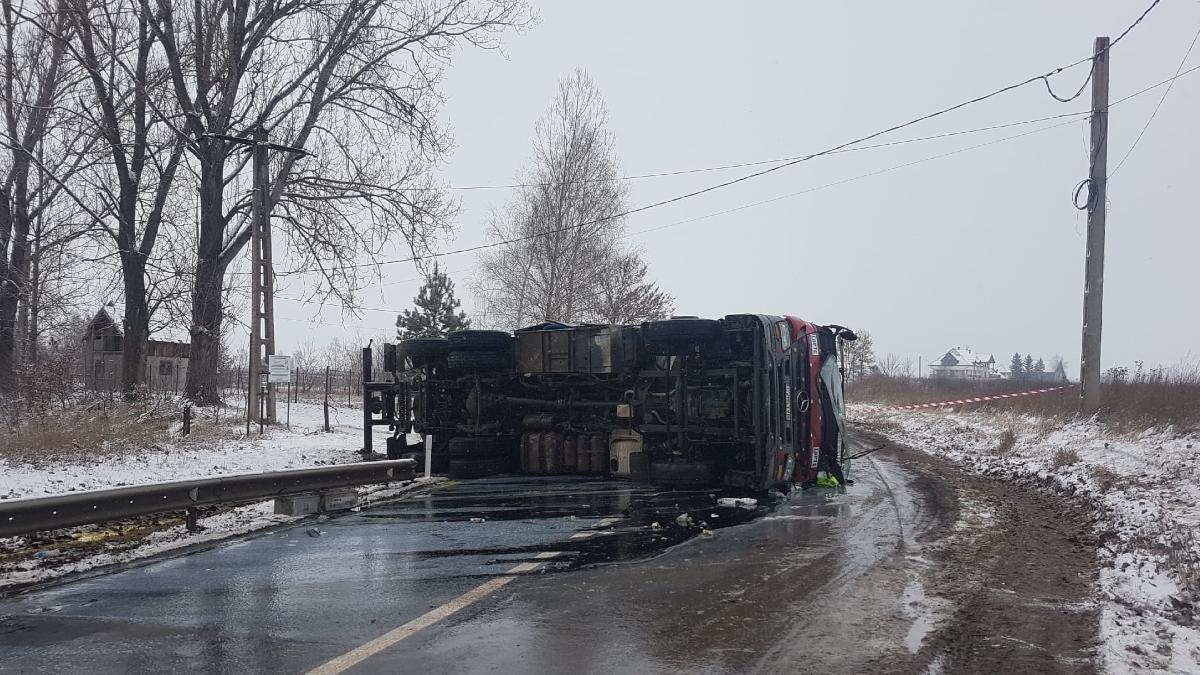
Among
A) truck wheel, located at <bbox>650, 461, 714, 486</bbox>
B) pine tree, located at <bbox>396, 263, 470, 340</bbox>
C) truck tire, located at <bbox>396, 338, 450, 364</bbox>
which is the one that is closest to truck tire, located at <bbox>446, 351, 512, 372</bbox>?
truck tire, located at <bbox>396, 338, 450, 364</bbox>

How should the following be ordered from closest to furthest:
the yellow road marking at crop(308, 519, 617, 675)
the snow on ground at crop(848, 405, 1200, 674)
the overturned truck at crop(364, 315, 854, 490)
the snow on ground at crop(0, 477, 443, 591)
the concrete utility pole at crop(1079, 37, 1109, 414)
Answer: the yellow road marking at crop(308, 519, 617, 675)
the snow on ground at crop(848, 405, 1200, 674)
the snow on ground at crop(0, 477, 443, 591)
the overturned truck at crop(364, 315, 854, 490)
the concrete utility pole at crop(1079, 37, 1109, 414)

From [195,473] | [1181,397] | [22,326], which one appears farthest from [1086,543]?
[22,326]

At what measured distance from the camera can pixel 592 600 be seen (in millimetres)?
6184

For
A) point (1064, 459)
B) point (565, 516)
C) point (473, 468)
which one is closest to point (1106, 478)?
point (1064, 459)

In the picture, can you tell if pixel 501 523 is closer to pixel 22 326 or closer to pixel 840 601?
pixel 840 601

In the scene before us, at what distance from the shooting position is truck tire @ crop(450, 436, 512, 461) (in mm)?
13891

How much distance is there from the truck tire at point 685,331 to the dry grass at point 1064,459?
20.4 ft

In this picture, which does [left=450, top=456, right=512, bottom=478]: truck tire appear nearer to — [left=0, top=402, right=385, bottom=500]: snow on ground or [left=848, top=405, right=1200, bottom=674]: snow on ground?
[left=0, top=402, right=385, bottom=500]: snow on ground

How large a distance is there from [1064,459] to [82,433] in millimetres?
15422

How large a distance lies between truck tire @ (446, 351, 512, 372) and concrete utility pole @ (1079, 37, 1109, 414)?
1150cm

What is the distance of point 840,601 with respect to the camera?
6188 mm

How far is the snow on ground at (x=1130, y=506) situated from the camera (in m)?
5.20

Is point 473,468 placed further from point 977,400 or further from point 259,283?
point 977,400

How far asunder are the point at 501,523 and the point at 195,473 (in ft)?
21.1
